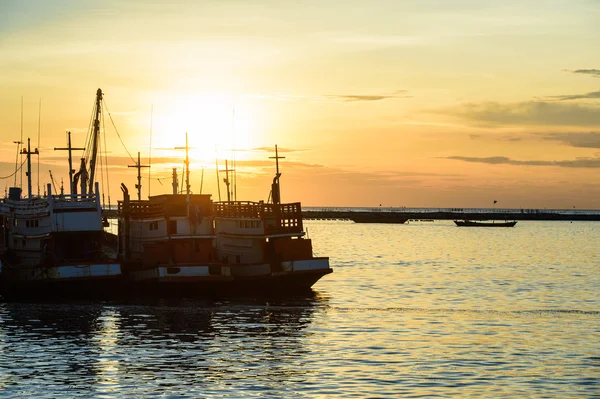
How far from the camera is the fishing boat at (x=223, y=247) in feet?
233

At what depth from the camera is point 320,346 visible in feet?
152

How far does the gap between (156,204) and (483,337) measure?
36.0 metres

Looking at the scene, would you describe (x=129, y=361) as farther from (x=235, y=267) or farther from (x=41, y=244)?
(x=41, y=244)

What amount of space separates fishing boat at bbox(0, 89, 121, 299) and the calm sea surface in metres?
3.66

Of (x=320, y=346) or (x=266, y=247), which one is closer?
(x=320, y=346)

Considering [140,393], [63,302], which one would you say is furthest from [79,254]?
[140,393]

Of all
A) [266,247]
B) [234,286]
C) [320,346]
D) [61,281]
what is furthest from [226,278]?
[320,346]

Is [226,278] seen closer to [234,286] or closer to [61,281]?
[234,286]

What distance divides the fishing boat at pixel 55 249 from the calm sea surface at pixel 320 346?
12.0ft

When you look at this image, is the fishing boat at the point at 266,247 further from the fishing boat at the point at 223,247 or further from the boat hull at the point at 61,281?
the boat hull at the point at 61,281

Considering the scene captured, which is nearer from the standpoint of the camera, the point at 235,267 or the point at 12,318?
the point at 12,318

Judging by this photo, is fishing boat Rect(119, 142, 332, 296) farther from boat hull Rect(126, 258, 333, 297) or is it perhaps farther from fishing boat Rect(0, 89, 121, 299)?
fishing boat Rect(0, 89, 121, 299)

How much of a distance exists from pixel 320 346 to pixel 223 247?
31.0 metres

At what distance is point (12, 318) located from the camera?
5772 centimetres
